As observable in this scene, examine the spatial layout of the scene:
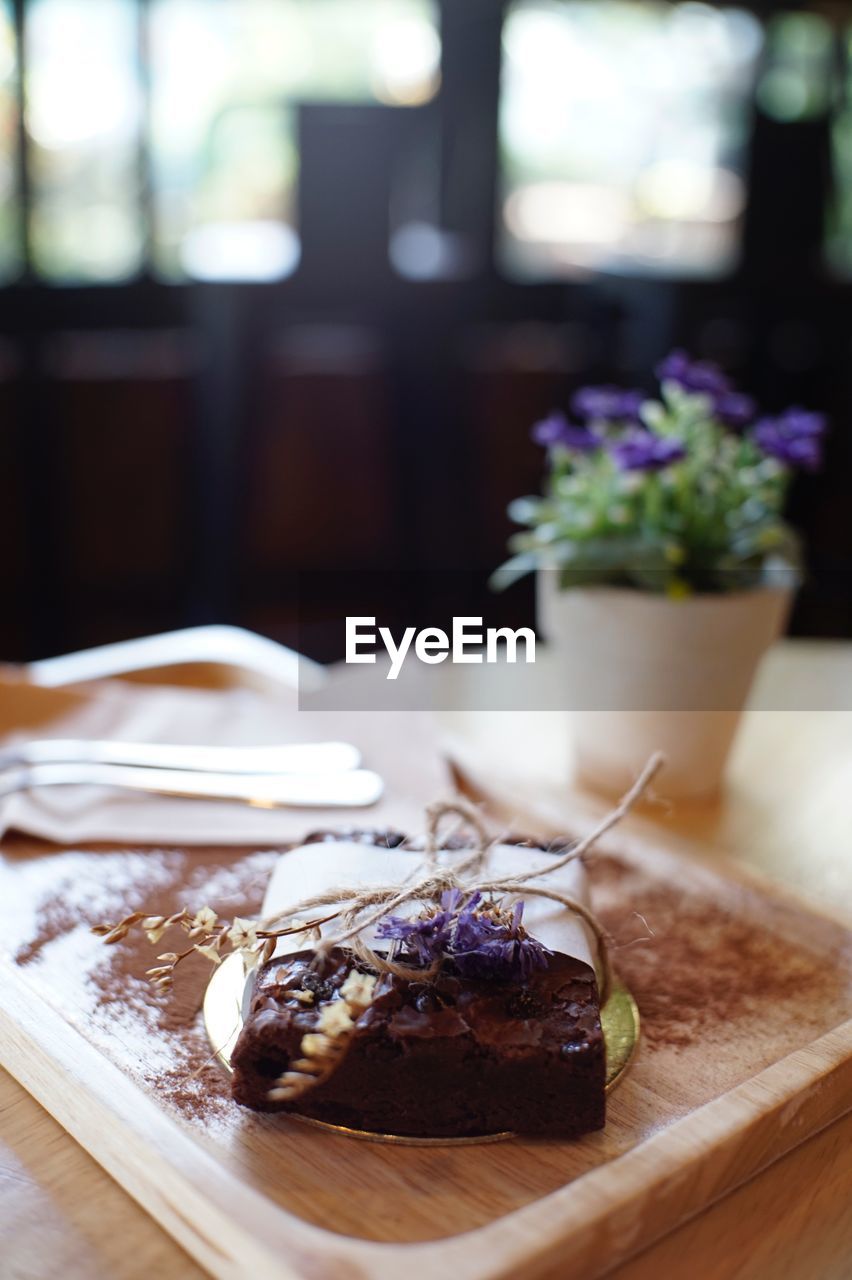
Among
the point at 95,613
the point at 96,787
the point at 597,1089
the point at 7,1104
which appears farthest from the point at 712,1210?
the point at 95,613

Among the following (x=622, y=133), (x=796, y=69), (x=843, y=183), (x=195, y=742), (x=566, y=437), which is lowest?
(x=195, y=742)

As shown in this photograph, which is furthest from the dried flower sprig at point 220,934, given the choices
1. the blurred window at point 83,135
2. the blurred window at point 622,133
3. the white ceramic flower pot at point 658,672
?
the blurred window at point 622,133

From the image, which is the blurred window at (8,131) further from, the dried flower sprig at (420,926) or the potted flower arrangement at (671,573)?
the dried flower sprig at (420,926)

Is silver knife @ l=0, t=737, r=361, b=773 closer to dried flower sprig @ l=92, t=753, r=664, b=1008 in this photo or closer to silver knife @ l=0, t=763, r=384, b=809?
silver knife @ l=0, t=763, r=384, b=809

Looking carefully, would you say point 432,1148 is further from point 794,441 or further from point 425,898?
point 794,441

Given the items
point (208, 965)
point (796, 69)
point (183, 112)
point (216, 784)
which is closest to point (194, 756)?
point (216, 784)

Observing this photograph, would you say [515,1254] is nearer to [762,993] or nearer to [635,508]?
[762,993]
